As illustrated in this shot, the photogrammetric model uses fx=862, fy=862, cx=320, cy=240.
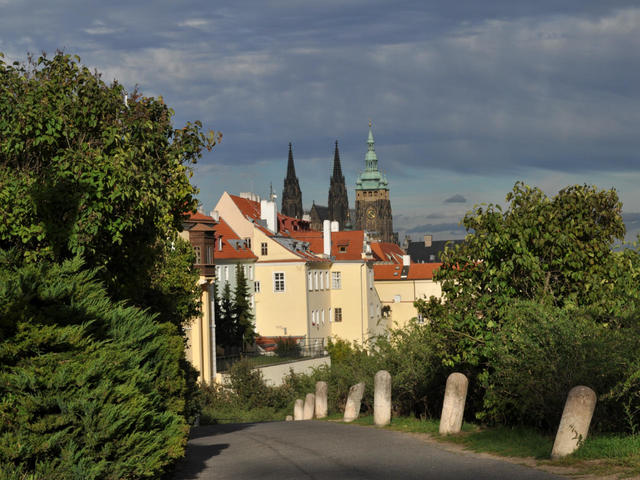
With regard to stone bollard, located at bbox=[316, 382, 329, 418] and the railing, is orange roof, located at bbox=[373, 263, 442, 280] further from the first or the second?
stone bollard, located at bbox=[316, 382, 329, 418]

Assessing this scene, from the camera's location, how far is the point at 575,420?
30.8 feet

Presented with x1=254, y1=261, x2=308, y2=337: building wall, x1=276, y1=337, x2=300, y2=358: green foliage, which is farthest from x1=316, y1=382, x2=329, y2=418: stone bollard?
x1=254, y1=261, x2=308, y2=337: building wall

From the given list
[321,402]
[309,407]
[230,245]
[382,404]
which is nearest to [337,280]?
[230,245]

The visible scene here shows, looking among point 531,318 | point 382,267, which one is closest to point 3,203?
point 531,318

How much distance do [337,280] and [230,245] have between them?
14.4 metres

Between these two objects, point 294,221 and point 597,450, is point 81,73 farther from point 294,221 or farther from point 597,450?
point 294,221

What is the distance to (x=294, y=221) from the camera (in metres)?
98.4

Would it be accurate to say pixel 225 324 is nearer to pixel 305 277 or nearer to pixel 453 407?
pixel 305 277

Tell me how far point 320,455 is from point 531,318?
12.5ft

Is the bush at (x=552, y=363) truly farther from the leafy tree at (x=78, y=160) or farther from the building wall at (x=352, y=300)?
the building wall at (x=352, y=300)

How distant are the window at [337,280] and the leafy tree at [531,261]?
69303mm

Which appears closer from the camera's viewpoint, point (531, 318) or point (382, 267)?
point (531, 318)

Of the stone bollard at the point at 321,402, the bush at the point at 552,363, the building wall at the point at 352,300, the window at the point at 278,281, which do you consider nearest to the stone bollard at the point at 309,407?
the stone bollard at the point at 321,402

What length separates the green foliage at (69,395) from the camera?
296 inches
